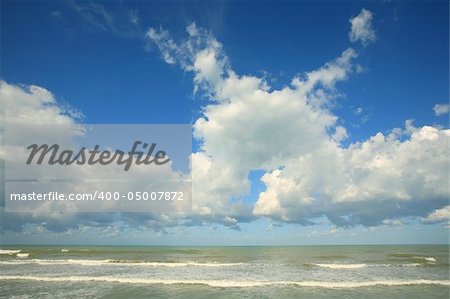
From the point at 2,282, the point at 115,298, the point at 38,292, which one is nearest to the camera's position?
the point at 115,298

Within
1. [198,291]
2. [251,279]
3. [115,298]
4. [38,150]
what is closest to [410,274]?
[251,279]

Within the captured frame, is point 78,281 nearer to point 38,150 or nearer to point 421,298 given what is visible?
point 38,150

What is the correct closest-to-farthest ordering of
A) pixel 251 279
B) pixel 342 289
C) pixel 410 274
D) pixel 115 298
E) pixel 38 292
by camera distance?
1. pixel 115 298
2. pixel 38 292
3. pixel 342 289
4. pixel 251 279
5. pixel 410 274

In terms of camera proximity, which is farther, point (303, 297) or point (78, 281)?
point (78, 281)

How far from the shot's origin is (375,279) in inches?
1182

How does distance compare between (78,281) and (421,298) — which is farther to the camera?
(78,281)

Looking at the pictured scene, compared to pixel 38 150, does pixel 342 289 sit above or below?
below

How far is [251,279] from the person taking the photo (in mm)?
29812

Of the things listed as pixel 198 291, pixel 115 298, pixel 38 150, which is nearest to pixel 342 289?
pixel 198 291

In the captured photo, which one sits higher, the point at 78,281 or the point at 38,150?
the point at 38,150

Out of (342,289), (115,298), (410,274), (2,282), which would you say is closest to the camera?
(115,298)

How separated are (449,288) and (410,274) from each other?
808 cm

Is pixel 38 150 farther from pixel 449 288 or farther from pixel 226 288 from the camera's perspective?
pixel 449 288

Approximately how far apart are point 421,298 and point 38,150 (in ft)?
99.2
